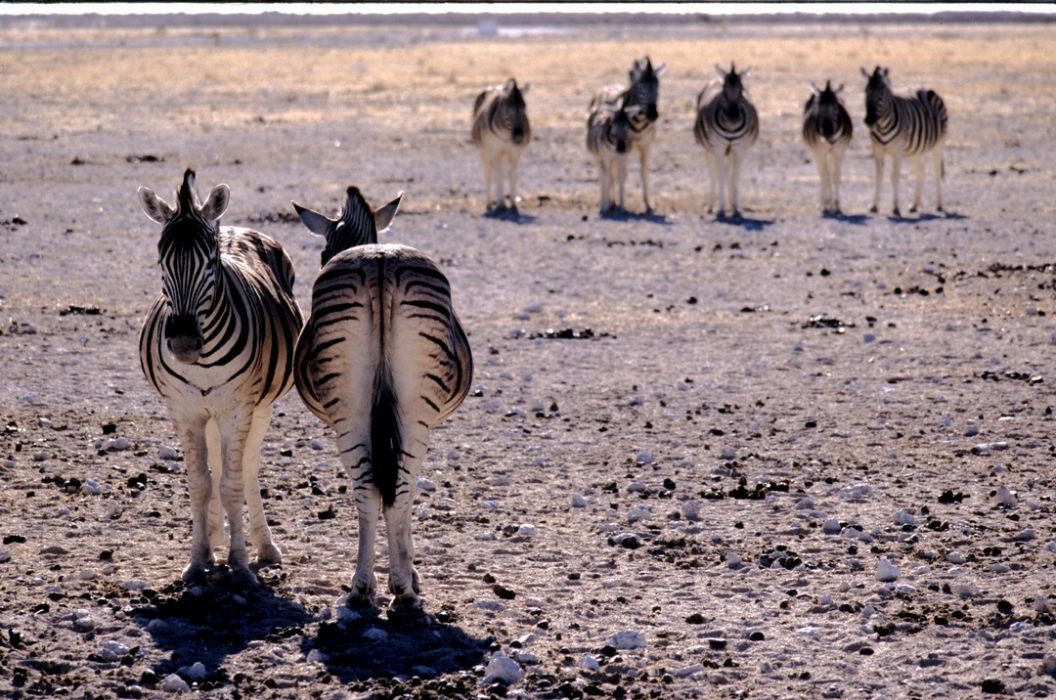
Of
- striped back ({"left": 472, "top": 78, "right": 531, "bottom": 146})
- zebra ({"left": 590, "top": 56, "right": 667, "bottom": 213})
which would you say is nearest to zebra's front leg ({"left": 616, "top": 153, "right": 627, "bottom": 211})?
zebra ({"left": 590, "top": 56, "right": 667, "bottom": 213})

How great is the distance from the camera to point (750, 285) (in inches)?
667

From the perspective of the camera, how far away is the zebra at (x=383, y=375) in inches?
284

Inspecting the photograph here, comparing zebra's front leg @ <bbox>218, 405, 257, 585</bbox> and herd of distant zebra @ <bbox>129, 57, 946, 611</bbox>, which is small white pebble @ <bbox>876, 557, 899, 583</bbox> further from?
zebra's front leg @ <bbox>218, 405, 257, 585</bbox>

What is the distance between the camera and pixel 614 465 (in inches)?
403

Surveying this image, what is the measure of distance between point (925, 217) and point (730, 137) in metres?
3.17

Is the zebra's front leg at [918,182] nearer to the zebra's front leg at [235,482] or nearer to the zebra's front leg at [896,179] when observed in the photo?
the zebra's front leg at [896,179]

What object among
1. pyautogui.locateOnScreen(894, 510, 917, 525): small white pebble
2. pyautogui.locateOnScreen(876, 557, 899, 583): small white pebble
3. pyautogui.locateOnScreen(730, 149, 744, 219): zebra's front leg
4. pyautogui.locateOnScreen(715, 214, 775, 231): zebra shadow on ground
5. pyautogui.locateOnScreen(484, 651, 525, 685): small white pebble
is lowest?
pyautogui.locateOnScreen(484, 651, 525, 685): small white pebble

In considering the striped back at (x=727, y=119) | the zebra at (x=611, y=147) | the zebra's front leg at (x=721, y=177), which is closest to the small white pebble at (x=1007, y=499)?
the zebra's front leg at (x=721, y=177)

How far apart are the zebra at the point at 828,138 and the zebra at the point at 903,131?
472 mm

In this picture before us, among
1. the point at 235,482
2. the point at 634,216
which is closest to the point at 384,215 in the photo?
the point at 235,482

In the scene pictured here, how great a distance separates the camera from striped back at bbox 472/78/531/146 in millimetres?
24000

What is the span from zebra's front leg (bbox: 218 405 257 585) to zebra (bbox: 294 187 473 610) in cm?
51

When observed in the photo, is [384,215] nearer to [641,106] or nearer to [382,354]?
[382,354]

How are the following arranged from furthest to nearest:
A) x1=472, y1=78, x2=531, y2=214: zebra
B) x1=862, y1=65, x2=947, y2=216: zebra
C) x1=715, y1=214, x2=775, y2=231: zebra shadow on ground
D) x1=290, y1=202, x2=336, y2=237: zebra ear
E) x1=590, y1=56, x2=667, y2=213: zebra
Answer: x1=590, y1=56, x2=667, y2=213: zebra
x1=472, y1=78, x2=531, y2=214: zebra
x1=862, y1=65, x2=947, y2=216: zebra
x1=715, y1=214, x2=775, y2=231: zebra shadow on ground
x1=290, y1=202, x2=336, y2=237: zebra ear
